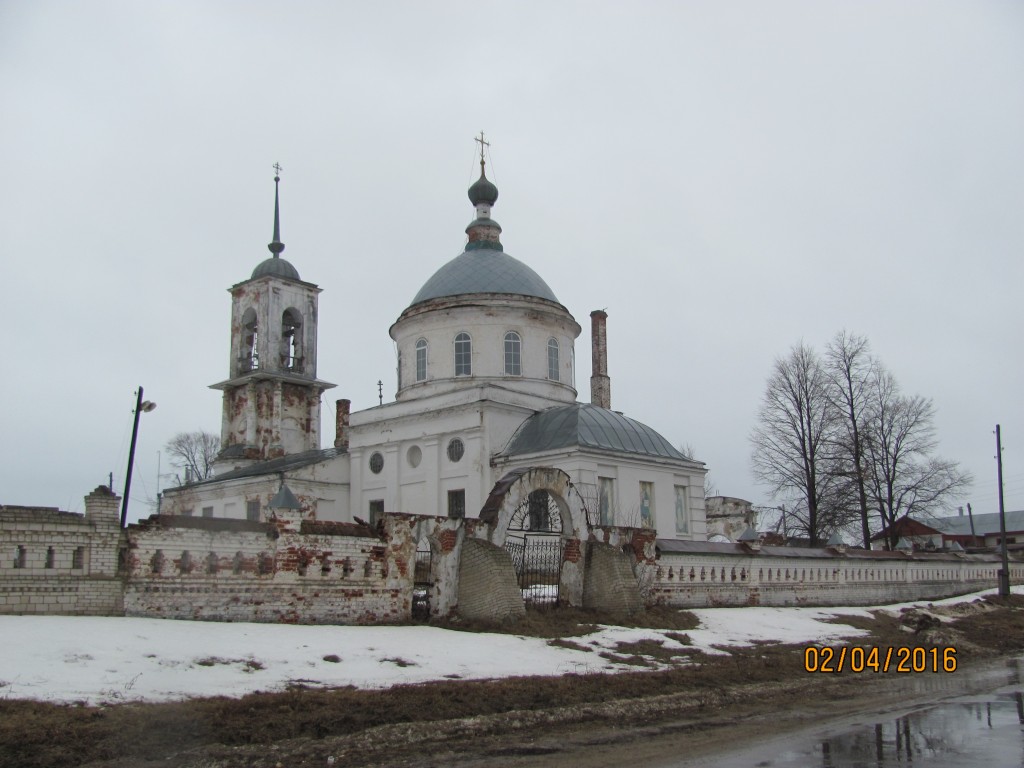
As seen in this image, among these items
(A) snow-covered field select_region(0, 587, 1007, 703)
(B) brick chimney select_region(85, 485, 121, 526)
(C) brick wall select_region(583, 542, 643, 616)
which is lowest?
(A) snow-covered field select_region(0, 587, 1007, 703)

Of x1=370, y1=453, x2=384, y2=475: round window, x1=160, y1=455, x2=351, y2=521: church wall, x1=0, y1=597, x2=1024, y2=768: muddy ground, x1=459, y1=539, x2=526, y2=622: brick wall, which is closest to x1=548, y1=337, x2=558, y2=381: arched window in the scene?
x1=370, y1=453, x2=384, y2=475: round window

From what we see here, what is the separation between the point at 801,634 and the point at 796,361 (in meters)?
18.2

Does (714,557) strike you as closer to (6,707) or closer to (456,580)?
(456,580)

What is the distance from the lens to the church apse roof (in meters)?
28.1

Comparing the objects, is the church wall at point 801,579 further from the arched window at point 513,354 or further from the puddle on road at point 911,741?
the arched window at point 513,354

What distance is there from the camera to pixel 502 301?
33125mm

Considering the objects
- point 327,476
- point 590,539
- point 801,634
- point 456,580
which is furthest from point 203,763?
point 327,476

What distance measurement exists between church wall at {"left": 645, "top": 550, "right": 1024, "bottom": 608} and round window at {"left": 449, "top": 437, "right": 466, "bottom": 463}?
10.4 meters

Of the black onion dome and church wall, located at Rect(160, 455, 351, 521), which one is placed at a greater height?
the black onion dome

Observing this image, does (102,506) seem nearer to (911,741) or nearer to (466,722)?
(466,722)

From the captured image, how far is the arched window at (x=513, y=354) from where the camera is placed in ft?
108

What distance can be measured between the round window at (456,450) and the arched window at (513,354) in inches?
148

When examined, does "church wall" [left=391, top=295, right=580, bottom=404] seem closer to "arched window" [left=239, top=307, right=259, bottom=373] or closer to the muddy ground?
"arched window" [left=239, top=307, right=259, bottom=373]

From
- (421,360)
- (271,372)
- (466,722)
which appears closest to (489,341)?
(421,360)
